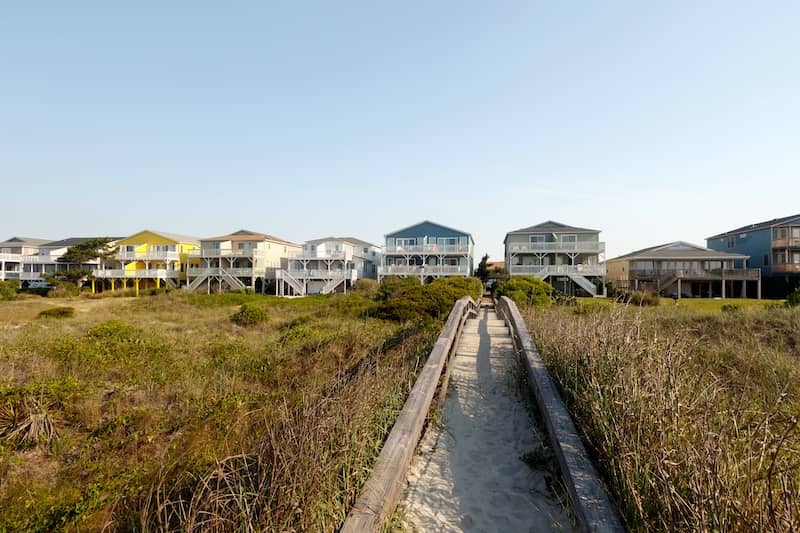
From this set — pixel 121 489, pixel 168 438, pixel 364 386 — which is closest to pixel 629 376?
pixel 364 386

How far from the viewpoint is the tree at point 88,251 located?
4575 cm

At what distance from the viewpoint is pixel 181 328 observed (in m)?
17.6

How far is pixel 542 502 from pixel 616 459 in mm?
815

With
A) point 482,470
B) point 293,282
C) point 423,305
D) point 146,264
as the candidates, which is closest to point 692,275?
point 423,305

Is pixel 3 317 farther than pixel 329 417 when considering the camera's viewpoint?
Yes

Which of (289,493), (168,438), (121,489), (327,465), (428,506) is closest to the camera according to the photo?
(289,493)

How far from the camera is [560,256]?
39.2 meters

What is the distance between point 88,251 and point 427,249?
3894 cm

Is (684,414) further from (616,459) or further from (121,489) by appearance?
(121,489)

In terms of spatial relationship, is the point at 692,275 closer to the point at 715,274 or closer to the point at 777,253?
the point at 715,274

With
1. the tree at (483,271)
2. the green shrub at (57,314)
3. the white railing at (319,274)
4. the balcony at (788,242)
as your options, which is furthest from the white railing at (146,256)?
the balcony at (788,242)

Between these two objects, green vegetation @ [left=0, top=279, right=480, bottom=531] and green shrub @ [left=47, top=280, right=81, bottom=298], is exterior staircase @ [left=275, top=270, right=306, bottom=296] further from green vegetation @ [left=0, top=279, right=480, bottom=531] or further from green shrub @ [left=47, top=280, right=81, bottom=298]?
green vegetation @ [left=0, top=279, right=480, bottom=531]

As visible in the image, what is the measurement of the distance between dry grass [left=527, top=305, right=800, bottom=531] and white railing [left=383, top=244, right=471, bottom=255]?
34.3m

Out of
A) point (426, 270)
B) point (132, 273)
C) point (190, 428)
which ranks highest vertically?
point (426, 270)
